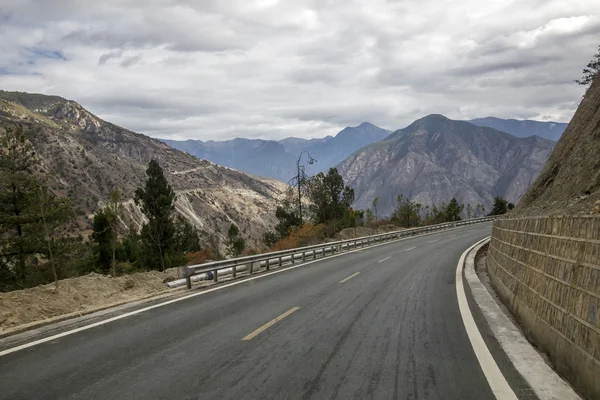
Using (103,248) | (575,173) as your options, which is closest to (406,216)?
(103,248)

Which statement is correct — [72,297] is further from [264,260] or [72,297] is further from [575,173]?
[575,173]

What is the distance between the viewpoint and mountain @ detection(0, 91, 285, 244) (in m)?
106

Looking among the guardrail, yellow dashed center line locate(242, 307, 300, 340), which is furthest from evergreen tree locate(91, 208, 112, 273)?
yellow dashed center line locate(242, 307, 300, 340)

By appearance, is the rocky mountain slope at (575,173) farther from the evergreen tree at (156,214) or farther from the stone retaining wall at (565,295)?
the evergreen tree at (156,214)

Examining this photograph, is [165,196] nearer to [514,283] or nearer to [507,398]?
[514,283]

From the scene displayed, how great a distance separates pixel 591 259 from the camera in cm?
477

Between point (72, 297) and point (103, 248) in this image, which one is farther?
point (103, 248)

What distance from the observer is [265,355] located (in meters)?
6.02

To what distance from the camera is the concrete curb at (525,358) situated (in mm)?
4652

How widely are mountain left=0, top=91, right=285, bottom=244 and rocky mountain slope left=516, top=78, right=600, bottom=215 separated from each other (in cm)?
7072

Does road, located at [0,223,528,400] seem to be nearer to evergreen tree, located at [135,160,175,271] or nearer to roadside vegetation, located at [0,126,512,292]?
roadside vegetation, located at [0,126,512,292]

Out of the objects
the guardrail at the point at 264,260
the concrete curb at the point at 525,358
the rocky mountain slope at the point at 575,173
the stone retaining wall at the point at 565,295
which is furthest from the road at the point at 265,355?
the rocky mountain slope at the point at 575,173

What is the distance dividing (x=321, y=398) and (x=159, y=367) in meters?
2.34

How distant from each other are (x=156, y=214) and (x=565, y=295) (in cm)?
4419
